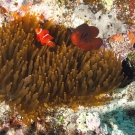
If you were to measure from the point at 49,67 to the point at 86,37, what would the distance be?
80 centimetres

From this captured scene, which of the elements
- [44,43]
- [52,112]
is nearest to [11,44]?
[44,43]

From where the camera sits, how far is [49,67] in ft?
9.99

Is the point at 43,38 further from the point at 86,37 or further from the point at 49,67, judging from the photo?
the point at 86,37

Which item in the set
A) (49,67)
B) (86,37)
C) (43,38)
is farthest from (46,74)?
(86,37)

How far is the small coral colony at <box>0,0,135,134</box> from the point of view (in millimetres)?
2869

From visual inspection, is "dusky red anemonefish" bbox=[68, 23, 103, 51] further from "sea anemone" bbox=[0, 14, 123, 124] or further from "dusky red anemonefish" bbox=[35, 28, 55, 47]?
"dusky red anemonefish" bbox=[35, 28, 55, 47]

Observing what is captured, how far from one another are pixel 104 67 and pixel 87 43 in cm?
47

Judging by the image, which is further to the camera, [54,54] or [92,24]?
[92,24]

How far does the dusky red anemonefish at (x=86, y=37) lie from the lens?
135 inches

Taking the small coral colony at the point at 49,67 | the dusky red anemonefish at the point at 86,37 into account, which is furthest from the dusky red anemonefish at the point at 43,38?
the dusky red anemonefish at the point at 86,37

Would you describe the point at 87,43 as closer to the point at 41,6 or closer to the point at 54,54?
the point at 54,54

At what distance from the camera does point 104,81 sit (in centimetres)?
308

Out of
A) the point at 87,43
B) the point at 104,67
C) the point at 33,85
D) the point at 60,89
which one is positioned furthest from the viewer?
the point at 87,43

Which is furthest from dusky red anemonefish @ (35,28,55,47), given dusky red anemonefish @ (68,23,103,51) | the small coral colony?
dusky red anemonefish @ (68,23,103,51)
